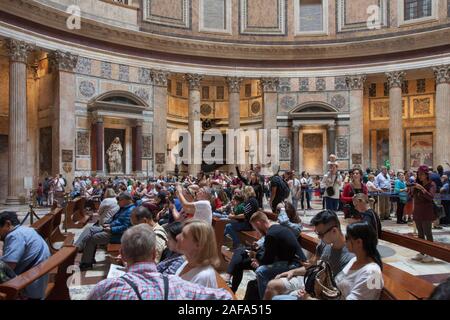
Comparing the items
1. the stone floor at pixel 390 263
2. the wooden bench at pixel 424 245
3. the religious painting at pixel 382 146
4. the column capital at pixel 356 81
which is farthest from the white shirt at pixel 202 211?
the religious painting at pixel 382 146

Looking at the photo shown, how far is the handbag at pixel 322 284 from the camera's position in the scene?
133 inches

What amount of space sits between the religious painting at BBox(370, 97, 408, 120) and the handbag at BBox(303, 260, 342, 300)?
1067 inches

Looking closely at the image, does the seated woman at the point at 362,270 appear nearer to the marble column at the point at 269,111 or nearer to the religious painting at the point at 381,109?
the marble column at the point at 269,111

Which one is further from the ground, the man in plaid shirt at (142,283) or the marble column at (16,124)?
the marble column at (16,124)

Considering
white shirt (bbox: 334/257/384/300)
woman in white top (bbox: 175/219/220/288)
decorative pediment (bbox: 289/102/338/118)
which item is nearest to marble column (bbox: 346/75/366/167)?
decorative pediment (bbox: 289/102/338/118)

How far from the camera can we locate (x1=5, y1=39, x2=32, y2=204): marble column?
1858 cm

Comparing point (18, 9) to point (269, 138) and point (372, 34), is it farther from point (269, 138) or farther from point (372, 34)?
point (372, 34)

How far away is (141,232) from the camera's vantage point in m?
3.13

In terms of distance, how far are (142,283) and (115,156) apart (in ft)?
67.7

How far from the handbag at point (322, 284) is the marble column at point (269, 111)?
23.2 m

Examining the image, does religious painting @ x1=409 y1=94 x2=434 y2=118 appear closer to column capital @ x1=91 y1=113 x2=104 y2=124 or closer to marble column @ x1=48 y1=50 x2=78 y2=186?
column capital @ x1=91 y1=113 x2=104 y2=124

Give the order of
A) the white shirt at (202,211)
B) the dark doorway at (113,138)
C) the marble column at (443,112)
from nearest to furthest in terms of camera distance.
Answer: the white shirt at (202,211)
the dark doorway at (113,138)
the marble column at (443,112)
